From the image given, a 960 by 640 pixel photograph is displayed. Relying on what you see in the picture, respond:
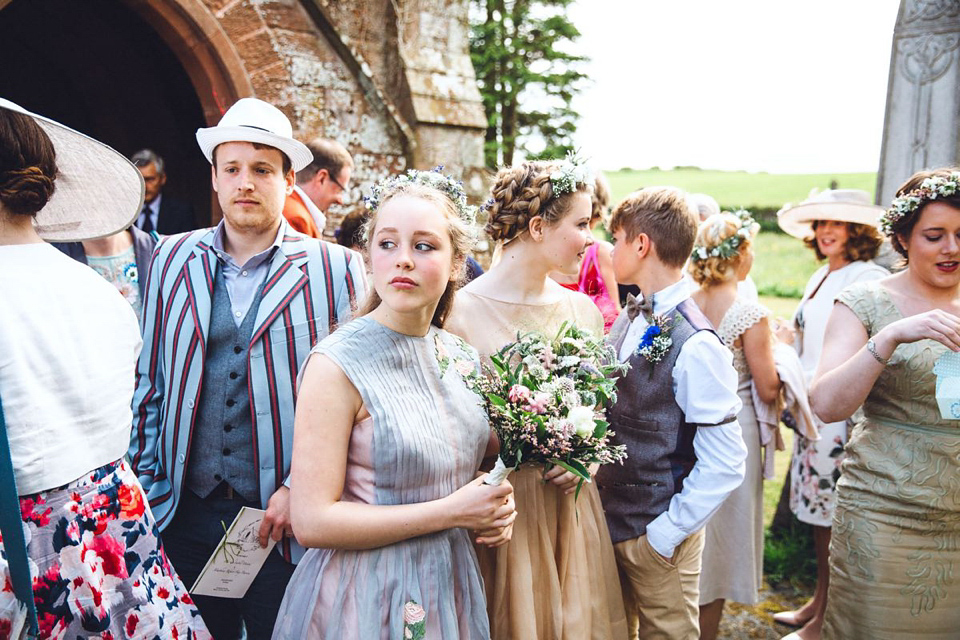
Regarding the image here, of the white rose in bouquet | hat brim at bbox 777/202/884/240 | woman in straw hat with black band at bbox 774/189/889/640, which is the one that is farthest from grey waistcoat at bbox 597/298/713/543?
hat brim at bbox 777/202/884/240

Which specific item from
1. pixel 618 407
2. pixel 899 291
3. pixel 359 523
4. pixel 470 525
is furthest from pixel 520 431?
pixel 899 291

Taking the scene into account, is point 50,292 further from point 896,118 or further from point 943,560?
point 896,118

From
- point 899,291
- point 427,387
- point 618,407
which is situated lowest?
point 618,407

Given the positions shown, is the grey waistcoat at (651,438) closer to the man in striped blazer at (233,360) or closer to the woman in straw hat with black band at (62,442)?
the man in striped blazer at (233,360)

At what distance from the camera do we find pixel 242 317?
2.56 meters

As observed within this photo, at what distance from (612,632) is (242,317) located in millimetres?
1817

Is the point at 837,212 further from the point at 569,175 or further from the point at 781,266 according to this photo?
the point at 781,266

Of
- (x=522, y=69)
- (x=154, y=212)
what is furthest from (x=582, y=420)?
(x=522, y=69)

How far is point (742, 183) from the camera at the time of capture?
129 feet

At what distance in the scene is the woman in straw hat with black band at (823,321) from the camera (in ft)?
14.6

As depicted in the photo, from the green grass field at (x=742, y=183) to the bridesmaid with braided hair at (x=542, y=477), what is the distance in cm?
2828

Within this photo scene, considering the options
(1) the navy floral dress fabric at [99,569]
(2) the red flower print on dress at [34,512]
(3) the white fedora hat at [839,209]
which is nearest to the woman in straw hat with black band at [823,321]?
(3) the white fedora hat at [839,209]

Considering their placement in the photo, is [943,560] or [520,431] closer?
[520,431]

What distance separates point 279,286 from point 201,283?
288mm
